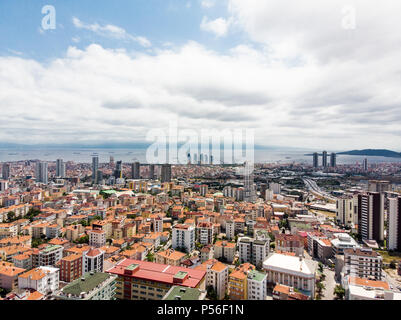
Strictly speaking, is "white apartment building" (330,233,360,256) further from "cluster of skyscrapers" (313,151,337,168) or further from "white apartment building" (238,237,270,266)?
"cluster of skyscrapers" (313,151,337,168)

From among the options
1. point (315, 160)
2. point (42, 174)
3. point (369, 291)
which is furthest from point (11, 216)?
point (315, 160)

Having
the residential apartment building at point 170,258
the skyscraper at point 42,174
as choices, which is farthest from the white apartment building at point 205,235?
the skyscraper at point 42,174

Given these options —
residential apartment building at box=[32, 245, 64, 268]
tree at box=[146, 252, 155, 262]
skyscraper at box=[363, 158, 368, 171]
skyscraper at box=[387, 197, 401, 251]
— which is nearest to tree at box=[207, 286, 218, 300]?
tree at box=[146, 252, 155, 262]

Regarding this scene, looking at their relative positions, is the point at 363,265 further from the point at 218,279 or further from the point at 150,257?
the point at 150,257

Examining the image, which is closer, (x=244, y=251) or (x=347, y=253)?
(x=347, y=253)
